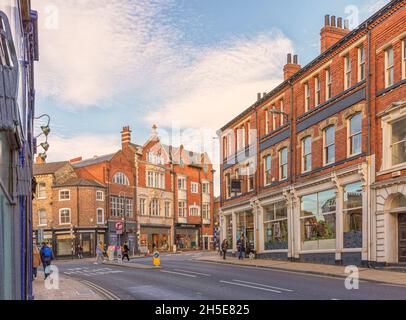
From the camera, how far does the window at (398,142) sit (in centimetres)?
2189

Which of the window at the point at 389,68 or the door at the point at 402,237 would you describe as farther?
the window at the point at 389,68

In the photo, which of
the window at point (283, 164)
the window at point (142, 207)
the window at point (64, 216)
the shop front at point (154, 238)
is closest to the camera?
the window at point (283, 164)

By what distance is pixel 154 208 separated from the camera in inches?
2741

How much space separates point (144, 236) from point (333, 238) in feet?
142

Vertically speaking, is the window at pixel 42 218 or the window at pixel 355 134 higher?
the window at pixel 355 134

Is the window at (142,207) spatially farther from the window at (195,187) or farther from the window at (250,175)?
the window at (250,175)

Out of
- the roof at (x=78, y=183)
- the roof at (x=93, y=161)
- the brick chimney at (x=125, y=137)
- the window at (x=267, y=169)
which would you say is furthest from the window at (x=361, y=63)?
the brick chimney at (x=125, y=137)

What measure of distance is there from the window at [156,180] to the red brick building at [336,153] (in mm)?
30832

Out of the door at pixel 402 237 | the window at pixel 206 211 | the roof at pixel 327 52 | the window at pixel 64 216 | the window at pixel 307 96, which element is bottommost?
the window at pixel 206 211

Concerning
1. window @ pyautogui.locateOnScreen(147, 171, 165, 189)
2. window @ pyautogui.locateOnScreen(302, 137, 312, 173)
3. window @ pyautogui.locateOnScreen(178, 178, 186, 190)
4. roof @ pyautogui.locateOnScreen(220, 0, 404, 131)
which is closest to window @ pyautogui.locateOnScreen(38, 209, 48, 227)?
window @ pyautogui.locateOnScreen(147, 171, 165, 189)

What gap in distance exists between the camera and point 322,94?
29.1m

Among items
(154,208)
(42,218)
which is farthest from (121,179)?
(42,218)
